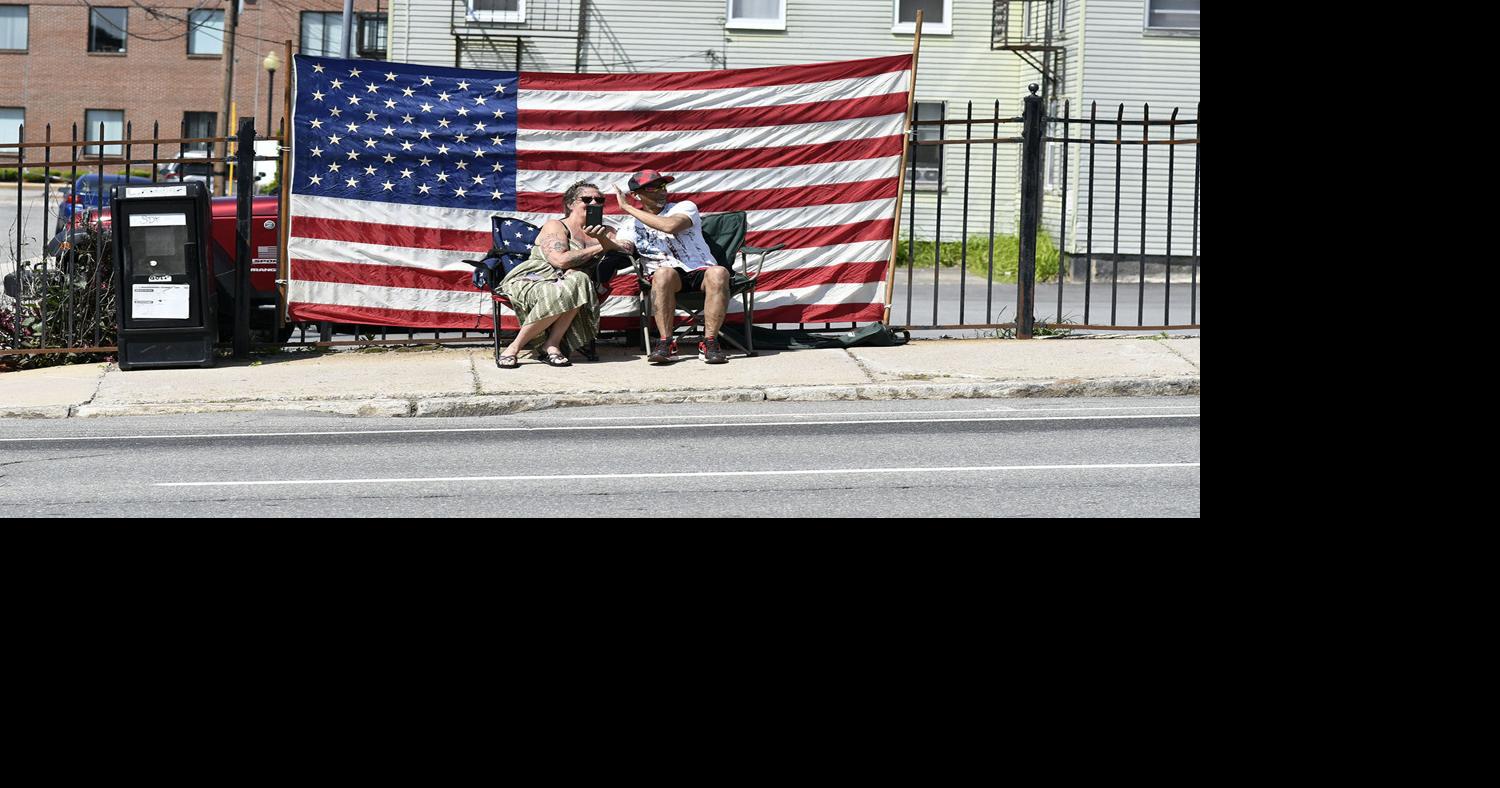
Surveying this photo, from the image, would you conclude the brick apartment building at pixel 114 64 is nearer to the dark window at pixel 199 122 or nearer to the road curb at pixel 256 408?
the dark window at pixel 199 122

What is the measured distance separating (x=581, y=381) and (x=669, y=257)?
1219 mm

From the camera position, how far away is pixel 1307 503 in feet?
4.11

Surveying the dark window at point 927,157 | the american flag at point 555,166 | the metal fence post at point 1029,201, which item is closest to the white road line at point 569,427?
the american flag at point 555,166

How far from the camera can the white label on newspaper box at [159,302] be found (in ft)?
36.8

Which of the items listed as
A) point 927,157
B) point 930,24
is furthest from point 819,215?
point 930,24

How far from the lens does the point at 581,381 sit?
10695 millimetres

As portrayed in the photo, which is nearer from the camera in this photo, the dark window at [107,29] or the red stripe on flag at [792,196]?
the red stripe on flag at [792,196]

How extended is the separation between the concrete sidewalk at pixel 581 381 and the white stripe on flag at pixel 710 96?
182 centimetres

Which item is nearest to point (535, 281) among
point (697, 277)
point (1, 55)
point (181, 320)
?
point (697, 277)

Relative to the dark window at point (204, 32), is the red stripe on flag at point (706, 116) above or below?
below

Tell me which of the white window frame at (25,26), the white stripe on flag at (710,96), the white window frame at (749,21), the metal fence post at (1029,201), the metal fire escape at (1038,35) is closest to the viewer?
the white stripe on flag at (710,96)

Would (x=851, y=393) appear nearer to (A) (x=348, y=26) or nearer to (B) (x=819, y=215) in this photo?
(B) (x=819, y=215)

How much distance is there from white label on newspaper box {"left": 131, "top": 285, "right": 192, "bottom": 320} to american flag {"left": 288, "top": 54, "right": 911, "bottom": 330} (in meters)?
0.82
